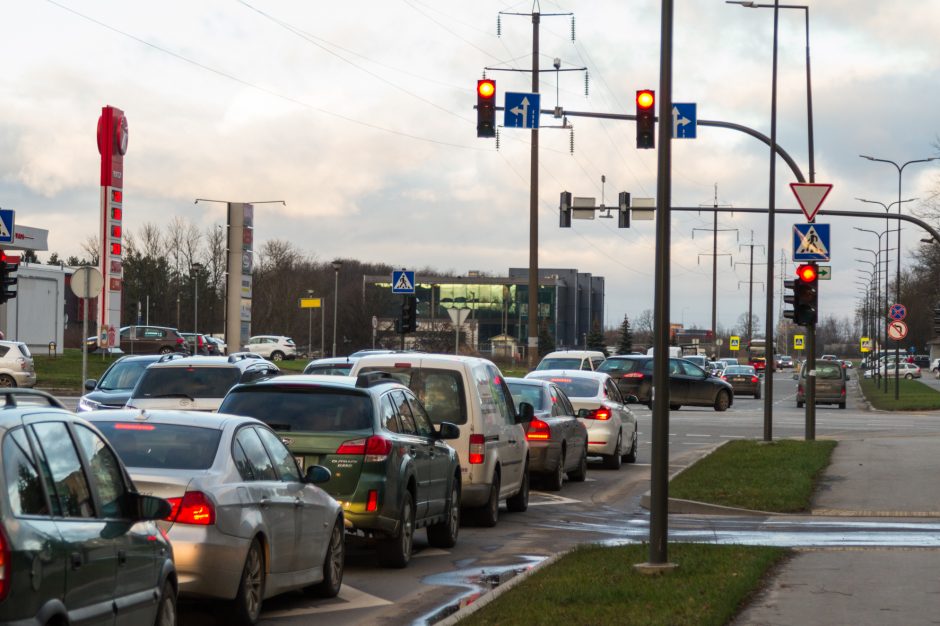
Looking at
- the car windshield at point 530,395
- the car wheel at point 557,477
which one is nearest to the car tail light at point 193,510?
the car windshield at point 530,395

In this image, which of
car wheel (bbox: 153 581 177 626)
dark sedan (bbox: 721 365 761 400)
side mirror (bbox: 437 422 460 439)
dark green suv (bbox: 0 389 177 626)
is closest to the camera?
dark green suv (bbox: 0 389 177 626)

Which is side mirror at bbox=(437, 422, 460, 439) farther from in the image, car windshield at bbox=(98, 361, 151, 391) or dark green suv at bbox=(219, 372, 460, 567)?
car windshield at bbox=(98, 361, 151, 391)

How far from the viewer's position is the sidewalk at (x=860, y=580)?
9602mm

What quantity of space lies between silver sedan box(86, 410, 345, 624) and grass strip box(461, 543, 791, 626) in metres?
1.45

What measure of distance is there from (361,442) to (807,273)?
1714 cm

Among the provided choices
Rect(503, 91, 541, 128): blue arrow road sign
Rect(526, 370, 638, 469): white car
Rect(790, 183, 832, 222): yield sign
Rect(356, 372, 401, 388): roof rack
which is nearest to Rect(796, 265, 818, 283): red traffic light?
Rect(790, 183, 832, 222): yield sign

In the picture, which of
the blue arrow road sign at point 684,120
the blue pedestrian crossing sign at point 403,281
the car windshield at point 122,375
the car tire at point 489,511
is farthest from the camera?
the blue pedestrian crossing sign at point 403,281

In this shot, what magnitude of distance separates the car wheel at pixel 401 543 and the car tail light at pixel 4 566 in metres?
7.11

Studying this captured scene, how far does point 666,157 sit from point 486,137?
13.8m

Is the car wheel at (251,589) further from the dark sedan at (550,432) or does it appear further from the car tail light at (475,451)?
the dark sedan at (550,432)

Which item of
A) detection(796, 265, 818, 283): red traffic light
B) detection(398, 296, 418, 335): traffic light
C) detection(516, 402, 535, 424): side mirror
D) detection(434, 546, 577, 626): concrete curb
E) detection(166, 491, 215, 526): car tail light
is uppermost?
detection(796, 265, 818, 283): red traffic light

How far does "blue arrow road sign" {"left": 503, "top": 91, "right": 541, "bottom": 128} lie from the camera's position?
2788 centimetres

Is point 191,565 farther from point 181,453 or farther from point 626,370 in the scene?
point 626,370

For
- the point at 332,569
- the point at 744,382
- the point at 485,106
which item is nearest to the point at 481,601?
the point at 332,569
